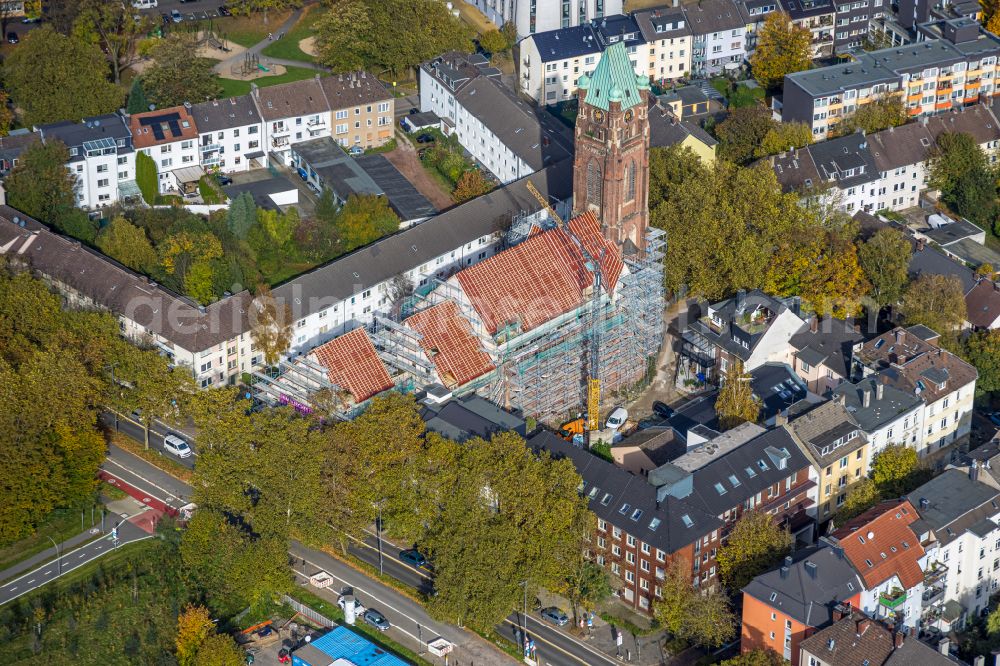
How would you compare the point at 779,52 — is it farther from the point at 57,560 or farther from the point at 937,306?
the point at 57,560

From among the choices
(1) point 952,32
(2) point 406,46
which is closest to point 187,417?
(2) point 406,46

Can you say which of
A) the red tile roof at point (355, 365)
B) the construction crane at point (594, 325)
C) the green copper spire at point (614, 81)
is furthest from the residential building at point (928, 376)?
the red tile roof at point (355, 365)

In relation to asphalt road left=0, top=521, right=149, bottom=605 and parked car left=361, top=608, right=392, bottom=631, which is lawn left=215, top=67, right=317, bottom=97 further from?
parked car left=361, top=608, right=392, bottom=631

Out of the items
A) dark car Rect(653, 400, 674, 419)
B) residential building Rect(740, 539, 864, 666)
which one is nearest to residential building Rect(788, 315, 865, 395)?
dark car Rect(653, 400, 674, 419)

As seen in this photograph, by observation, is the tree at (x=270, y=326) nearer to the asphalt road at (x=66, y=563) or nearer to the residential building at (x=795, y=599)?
the asphalt road at (x=66, y=563)

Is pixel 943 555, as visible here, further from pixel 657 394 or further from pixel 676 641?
pixel 657 394

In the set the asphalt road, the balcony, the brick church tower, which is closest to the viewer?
the balcony
